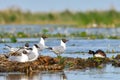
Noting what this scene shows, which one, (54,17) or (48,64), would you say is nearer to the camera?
(48,64)

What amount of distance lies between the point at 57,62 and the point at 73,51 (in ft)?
20.4

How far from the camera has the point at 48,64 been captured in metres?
18.8

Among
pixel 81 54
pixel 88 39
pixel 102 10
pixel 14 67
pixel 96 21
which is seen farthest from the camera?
pixel 102 10

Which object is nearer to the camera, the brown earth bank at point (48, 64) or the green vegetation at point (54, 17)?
the brown earth bank at point (48, 64)

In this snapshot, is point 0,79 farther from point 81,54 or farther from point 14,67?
point 81,54

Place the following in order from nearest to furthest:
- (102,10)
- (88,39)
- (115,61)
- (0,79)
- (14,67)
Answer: (0,79) < (14,67) < (115,61) < (88,39) < (102,10)

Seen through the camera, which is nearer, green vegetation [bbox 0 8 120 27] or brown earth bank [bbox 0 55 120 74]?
brown earth bank [bbox 0 55 120 74]

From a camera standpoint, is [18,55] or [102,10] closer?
[18,55]

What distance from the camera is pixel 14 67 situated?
18297 mm

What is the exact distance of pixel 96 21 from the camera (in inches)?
1794

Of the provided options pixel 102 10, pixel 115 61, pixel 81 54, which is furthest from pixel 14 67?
pixel 102 10

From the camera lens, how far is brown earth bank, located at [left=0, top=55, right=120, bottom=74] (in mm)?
18266

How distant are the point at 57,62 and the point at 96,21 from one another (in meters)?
26.8

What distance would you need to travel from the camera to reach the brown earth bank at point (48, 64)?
1827 cm
